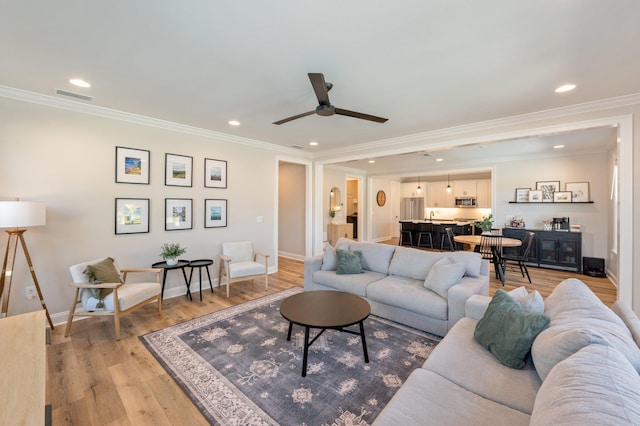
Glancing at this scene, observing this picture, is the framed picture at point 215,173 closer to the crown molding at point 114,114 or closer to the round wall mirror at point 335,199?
the crown molding at point 114,114

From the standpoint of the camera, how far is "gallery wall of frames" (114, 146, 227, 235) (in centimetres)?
367

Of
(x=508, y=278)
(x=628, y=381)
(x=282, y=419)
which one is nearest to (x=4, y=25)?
(x=282, y=419)

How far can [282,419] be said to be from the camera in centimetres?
180

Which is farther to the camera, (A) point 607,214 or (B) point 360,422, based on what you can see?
(A) point 607,214

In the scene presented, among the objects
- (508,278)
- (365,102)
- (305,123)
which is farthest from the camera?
(508,278)

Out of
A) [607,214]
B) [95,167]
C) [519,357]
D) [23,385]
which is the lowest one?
[519,357]

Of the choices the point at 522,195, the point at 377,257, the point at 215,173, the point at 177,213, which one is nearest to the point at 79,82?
the point at 177,213

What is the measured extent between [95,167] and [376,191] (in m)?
7.92

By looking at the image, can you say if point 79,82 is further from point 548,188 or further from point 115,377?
point 548,188

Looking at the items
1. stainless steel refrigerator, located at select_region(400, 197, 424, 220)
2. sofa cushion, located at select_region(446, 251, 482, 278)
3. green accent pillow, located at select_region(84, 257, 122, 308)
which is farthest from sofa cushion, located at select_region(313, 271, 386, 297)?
stainless steel refrigerator, located at select_region(400, 197, 424, 220)

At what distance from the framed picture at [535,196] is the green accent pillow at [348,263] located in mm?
5151

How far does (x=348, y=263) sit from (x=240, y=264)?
181cm

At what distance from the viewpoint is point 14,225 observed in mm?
2504

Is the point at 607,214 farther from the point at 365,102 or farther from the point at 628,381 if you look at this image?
the point at 628,381
